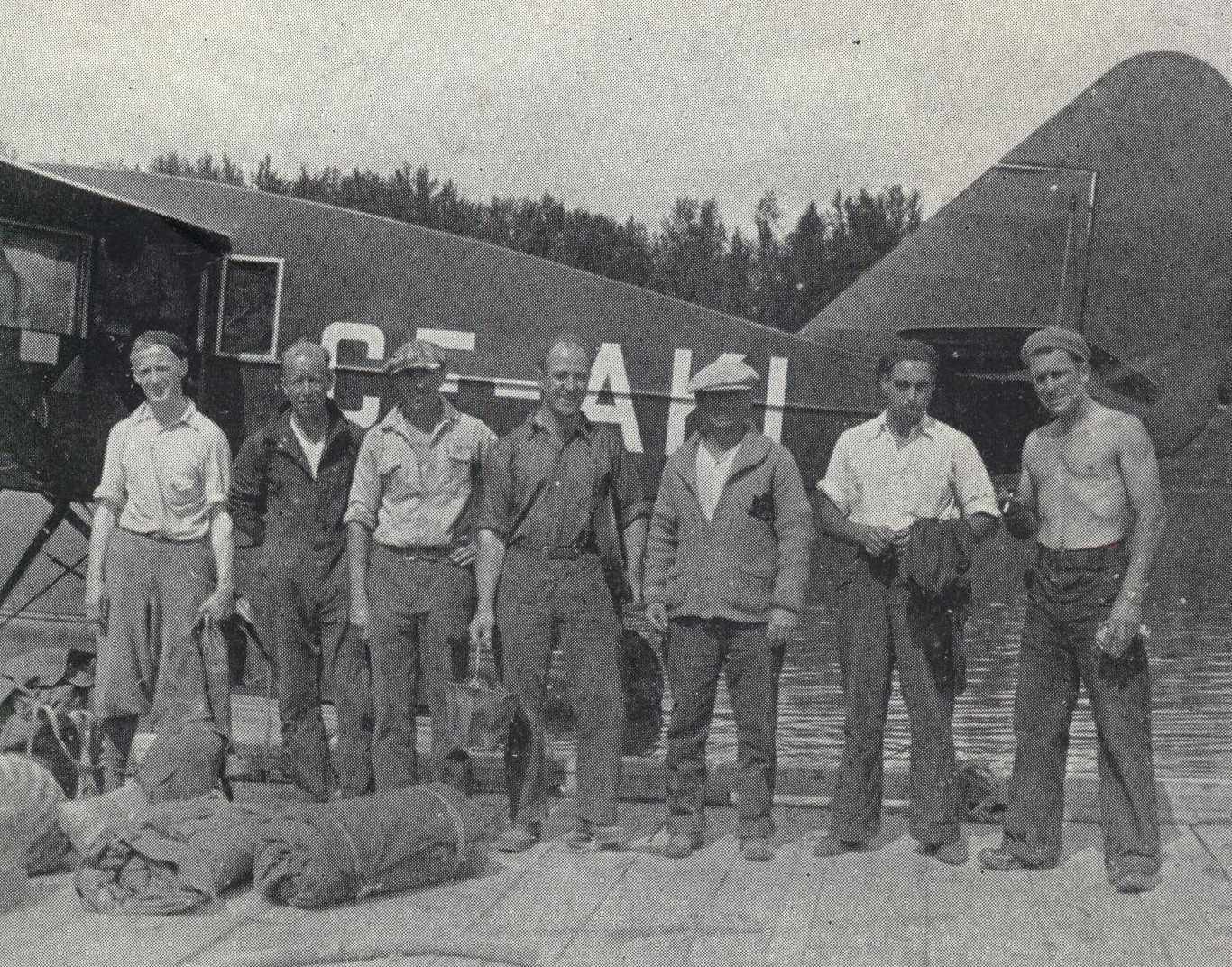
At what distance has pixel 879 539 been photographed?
4.79 metres

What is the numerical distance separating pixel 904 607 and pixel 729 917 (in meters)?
1.39

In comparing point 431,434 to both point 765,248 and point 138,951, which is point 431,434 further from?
point 765,248

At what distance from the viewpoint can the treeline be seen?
30.1m

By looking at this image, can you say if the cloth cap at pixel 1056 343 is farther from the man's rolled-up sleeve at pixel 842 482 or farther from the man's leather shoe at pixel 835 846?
the man's leather shoe at pixel 835 846

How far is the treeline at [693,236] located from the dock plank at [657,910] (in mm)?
25723

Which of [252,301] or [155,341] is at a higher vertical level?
[252,301]

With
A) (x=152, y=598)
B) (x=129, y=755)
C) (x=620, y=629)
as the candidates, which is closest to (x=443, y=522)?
(x=620, y=629)

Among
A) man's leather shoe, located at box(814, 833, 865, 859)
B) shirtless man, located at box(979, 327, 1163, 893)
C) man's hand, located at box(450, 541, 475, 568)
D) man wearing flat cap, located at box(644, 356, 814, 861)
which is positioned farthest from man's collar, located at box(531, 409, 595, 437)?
man's leather shoe, located at box(814, 833, 865, 859)

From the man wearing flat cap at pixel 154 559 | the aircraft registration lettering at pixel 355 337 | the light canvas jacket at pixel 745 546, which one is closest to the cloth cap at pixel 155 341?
the man wearing flat cap at pixel 154 559

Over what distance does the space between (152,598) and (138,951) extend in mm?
1766

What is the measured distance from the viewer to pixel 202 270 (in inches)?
306

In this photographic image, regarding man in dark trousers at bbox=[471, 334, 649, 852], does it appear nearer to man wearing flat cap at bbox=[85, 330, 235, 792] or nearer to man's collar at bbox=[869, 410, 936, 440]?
man's collar at bbox=[869, 410, 936, 440]

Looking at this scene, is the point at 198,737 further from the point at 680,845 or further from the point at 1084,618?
the point at 1084,618

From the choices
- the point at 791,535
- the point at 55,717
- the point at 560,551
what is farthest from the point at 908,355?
the point at 55,717
